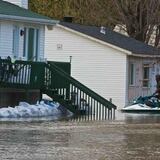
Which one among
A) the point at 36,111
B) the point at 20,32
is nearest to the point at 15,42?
the point at 20,32

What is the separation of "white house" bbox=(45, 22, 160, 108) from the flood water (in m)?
19.5

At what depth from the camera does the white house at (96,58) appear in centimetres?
4356

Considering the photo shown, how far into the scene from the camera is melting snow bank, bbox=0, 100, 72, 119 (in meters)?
28.2

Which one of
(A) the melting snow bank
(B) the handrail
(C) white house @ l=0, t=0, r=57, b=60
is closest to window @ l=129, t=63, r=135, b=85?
(C) white house @ l=0, t=0, r=57, b=60

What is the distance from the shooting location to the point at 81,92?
32.5 m


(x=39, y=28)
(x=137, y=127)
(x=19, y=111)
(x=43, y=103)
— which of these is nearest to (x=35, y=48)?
(x=39, y=28)

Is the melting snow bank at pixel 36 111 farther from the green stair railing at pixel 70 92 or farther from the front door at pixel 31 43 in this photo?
the front door at pixel 31 43

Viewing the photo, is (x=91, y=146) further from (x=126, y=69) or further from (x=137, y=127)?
(x=126, y=69)

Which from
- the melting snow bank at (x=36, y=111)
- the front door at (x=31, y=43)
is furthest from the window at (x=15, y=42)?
the melting snow bank at (x=36, y=111)

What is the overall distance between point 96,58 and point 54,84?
12277 mm

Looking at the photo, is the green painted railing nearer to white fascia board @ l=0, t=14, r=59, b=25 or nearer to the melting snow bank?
the melting snow bank

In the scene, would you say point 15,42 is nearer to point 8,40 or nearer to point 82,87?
point 8,40

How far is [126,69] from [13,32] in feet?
36.2

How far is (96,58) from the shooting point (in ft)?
145
